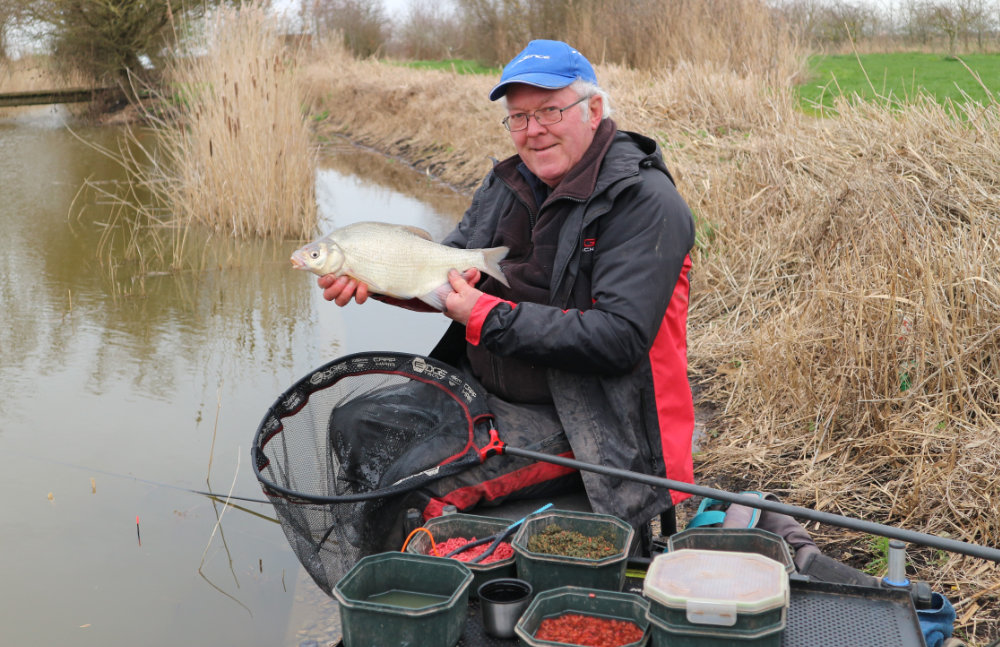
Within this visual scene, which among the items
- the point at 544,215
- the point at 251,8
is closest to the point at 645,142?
the point at 544,215

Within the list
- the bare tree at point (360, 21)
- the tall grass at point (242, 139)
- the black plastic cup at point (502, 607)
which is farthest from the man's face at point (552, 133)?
the bare tree at point (360, 21)

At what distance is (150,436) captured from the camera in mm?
4395

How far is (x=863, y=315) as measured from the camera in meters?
3.60

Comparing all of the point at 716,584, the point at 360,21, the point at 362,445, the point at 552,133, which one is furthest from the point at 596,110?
the point at 360,21

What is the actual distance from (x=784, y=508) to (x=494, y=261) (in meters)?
Answer: 1.08

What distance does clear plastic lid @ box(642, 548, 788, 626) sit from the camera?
5.38 feet

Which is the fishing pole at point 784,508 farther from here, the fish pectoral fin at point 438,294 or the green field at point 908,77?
the green field at point 908,77

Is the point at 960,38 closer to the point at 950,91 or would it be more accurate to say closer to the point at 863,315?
the point at 950,91

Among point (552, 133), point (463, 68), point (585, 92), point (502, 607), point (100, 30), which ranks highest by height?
point (100, 30)

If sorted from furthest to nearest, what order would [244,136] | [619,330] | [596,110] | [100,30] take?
[100,30] → [244,136] → [596,110] → [619,330]

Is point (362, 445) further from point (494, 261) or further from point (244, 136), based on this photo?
point (244, 136)

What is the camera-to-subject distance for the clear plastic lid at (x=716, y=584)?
164cm

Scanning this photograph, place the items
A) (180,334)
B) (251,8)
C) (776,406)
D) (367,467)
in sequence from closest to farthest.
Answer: (367,467)
(776,406)
(180,334)
(251,8)

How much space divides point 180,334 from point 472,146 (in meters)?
8.42
